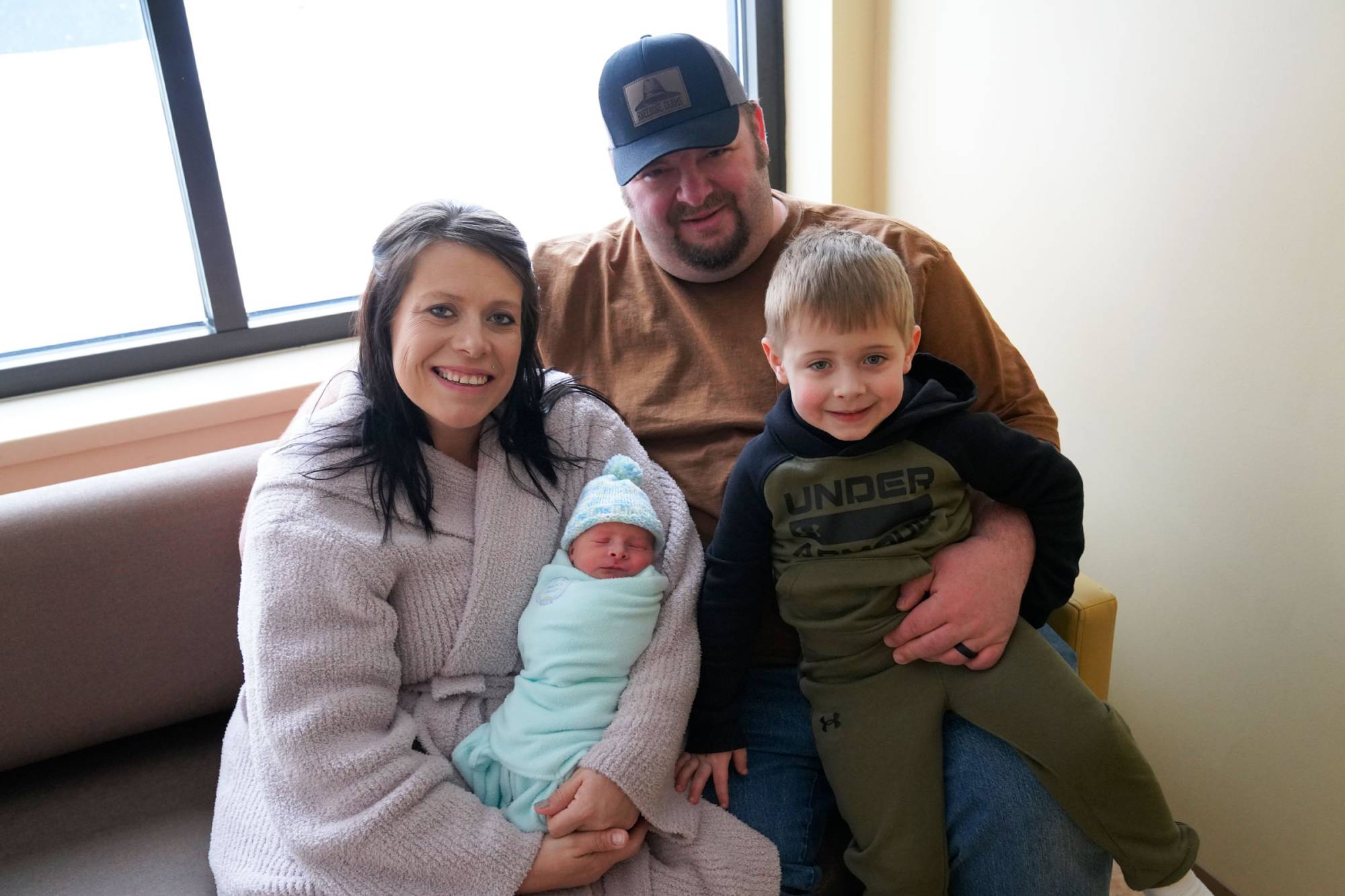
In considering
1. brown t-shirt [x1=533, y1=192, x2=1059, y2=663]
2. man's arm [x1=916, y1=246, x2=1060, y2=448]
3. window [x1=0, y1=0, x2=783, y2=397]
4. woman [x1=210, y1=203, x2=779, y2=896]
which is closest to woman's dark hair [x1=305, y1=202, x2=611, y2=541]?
woman [x1=210, y1=203, x2=779, y2=896]

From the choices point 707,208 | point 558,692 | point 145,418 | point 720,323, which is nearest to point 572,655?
point 558,692

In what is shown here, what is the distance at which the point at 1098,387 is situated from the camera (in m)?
1.94

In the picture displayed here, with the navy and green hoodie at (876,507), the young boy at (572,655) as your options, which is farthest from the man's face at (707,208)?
the young boy at (572,655)

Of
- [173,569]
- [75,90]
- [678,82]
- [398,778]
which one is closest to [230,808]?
[398,778]

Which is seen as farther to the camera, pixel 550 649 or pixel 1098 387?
pixel 1098 387

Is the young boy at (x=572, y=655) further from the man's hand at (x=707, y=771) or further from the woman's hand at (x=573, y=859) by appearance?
the man's hand at (x=707, y=771)

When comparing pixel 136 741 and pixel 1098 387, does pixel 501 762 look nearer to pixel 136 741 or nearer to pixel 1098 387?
pixel 136 741

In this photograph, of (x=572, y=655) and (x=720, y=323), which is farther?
(x=720, y=323)

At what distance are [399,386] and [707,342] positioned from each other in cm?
55

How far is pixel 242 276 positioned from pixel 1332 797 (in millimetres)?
2544

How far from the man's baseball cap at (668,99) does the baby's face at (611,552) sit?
67cm

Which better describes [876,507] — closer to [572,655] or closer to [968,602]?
[968,602]

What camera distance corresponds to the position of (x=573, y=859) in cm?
124

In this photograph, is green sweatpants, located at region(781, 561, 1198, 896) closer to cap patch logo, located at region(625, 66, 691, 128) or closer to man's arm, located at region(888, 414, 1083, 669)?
man's arm, located at region(888, 414, 1083, 669)
